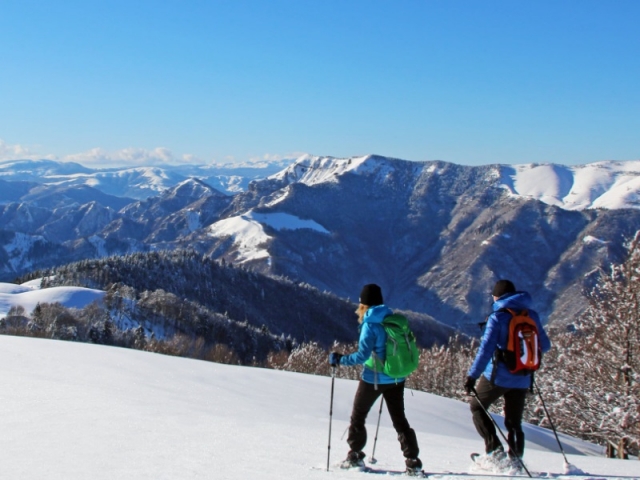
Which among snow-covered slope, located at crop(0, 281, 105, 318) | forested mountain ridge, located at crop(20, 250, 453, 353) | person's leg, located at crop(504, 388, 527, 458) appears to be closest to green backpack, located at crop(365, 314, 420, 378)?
person's leg, located at crop(504, 388, 527, 458)

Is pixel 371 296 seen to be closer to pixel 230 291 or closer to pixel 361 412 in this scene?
pixel 361 412

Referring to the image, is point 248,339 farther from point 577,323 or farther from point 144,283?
point 577,323

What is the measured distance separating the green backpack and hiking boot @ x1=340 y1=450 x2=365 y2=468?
1227 mm

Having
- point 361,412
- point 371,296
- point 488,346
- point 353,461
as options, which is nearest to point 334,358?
point 361,412

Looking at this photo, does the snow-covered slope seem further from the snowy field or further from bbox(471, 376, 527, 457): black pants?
bbox(471, 376, 527, 457): black pants

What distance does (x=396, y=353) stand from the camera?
7996mm

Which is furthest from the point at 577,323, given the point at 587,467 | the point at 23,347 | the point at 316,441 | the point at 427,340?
the point at 427,340

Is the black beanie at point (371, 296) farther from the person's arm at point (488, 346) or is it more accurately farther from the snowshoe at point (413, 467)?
the snowshoe at point (413, 467)

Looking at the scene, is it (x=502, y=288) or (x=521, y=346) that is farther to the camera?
(x=502, y=288)

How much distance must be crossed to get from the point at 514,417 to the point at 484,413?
0.42m

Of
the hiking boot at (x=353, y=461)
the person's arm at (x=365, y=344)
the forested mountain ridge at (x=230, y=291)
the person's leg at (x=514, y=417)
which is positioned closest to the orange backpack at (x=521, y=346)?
the person's leg at (x=514, y=417)

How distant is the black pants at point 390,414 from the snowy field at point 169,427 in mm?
528

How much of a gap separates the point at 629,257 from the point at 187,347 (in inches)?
2421

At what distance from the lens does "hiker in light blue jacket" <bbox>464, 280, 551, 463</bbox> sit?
841 centimetres
